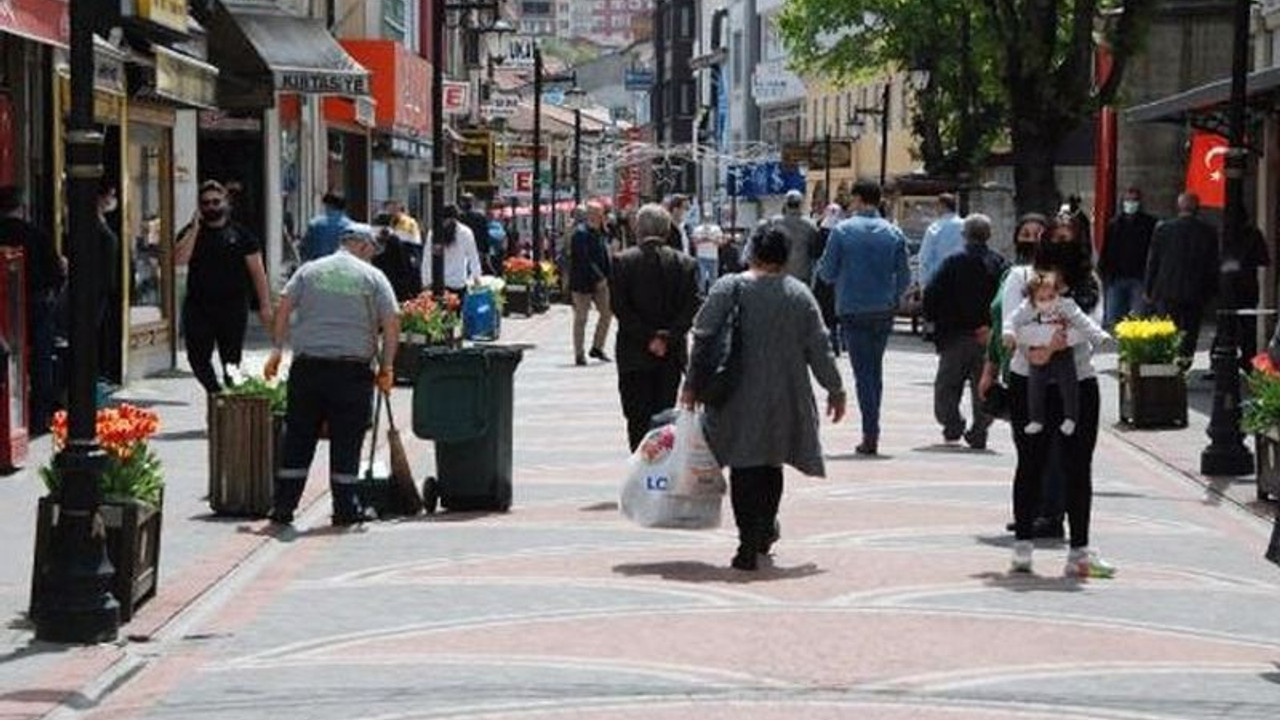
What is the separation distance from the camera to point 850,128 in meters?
93.2

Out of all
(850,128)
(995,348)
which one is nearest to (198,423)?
(995,348)

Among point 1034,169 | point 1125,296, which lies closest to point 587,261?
point 1125,296

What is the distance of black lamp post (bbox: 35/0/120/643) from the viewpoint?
36.1 ft

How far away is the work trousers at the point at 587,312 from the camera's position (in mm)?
31547

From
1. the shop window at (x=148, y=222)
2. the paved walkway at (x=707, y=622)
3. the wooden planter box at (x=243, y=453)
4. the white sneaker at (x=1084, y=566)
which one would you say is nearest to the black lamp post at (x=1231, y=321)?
the paved walkway at (x=707, y=622)

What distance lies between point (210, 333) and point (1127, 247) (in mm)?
12716

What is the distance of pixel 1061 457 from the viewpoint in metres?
13.8

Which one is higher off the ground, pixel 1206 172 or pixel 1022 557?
pixel 1206 172

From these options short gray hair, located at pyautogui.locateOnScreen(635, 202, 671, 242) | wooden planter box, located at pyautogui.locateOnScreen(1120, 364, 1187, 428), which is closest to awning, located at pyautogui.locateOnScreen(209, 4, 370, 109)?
wooden planter box, located at pyautogui.locateOnScreen(1120, 364, 1187, 428)

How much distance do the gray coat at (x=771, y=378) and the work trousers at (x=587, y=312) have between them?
17.6 meters

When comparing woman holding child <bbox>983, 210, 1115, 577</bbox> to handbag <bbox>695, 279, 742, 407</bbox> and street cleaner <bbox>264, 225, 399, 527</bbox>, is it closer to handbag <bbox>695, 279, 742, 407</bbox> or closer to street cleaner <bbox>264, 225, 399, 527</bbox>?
handbag <bbox>695, 279, 742, 407</bbox>

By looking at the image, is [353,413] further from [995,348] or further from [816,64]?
[816,64]

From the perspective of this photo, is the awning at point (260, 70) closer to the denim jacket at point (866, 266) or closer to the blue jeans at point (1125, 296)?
the blue jeans at point (1125, 296)

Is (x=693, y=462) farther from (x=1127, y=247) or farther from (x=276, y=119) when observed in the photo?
(x=276, y=119)
